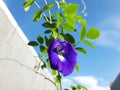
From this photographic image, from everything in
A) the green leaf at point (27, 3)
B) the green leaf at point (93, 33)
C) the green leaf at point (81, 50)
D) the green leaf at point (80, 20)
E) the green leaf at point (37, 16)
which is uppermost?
the green leaf at point (27, 3)

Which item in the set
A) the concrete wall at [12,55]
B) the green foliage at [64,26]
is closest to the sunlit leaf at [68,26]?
the green foliage at [64,26]

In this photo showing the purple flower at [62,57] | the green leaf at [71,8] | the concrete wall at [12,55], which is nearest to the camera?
the purple flower at [62,57]

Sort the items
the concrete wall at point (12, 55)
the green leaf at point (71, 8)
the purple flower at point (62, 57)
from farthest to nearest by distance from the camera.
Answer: the concrete wall at point (12, 55), the green leaf at point (71, 8), the purple flower at point (62, 57)

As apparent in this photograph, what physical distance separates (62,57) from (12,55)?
1.04m

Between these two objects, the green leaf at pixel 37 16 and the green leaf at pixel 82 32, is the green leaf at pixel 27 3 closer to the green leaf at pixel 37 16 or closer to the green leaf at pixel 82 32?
the green leaf at pixel 37 16

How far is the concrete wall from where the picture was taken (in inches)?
64.2

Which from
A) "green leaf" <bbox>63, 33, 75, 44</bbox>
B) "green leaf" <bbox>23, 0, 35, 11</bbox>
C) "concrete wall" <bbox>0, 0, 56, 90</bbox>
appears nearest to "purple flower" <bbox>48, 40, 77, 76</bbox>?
"green leaf" <bbox>63, 33, 75, 44</bbox>

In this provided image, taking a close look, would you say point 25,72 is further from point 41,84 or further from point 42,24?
point 42,24

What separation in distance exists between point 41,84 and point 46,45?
6.85ft

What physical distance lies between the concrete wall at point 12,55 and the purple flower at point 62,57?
0.66 metres

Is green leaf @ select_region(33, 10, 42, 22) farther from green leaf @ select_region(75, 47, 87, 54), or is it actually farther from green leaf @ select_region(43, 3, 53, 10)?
green leaf @ select_region(75, 47, 87, 54)

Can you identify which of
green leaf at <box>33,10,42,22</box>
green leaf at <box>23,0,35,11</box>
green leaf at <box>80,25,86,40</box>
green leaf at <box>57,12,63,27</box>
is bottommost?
green leaf at <box>80,25,86,40</box>

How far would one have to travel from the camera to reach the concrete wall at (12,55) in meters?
1.63

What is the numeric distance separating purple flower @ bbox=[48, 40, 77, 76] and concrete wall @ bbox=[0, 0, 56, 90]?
2.18 ft
